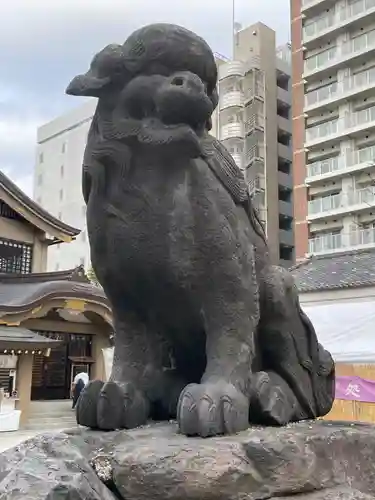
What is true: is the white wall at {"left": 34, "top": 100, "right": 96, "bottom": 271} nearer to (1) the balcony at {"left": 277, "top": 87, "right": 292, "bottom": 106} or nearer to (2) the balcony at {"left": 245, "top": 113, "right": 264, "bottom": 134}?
(2) the balcony at {"left": 245, "top": 113, "right": 264, "bottom": 134}

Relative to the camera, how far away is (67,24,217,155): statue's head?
1.76m

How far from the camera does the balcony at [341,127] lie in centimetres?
2203

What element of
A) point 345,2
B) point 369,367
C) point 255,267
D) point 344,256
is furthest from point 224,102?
point 255,267

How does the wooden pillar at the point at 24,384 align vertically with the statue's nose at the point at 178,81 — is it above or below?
below

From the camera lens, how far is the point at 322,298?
36.2 ft

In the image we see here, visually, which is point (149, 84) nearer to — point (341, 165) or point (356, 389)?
point (356, 389)

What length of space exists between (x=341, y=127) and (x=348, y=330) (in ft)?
49.0

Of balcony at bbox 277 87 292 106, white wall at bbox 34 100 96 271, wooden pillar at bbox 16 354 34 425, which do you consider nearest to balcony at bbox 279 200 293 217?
balcony at bbox 277 87 292 106

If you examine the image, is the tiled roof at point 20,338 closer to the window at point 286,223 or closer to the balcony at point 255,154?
the balcony at point 255,154

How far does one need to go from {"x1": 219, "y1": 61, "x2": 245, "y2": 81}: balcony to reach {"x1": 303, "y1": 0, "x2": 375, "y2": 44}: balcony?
4366 millimetres

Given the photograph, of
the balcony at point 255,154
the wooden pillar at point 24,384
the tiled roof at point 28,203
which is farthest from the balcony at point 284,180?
the wooden pillar at point 24,384

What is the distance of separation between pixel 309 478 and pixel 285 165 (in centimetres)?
2857

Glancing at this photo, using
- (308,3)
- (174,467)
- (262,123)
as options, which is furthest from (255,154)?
(174,467)

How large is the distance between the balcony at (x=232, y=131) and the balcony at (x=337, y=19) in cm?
514
